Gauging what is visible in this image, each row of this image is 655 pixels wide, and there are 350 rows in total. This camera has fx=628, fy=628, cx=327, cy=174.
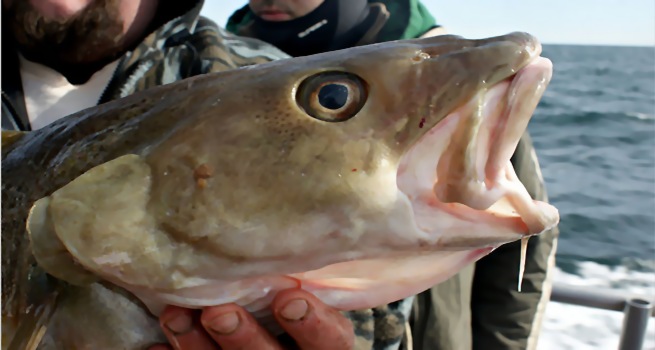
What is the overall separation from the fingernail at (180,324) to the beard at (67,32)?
1.02 meters

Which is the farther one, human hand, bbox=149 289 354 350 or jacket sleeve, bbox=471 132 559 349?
jacket sleeve, bbox=471 132 559 349

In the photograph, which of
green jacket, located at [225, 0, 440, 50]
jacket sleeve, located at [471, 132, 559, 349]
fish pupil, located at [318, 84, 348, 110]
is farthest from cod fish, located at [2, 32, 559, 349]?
green jacket, located at [225, 0, 440, 50]

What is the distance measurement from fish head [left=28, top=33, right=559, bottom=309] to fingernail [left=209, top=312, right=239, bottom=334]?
27mm

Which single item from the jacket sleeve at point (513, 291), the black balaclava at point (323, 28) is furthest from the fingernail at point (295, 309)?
the black balaclava at point (323, 28)

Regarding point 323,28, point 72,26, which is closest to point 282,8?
point 323,28

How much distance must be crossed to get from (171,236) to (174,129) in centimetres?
17

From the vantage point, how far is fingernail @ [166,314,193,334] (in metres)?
0.99

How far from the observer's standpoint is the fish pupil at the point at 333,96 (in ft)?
3.11

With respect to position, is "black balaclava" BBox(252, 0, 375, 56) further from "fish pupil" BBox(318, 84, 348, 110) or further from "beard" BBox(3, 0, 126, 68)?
"fish pupil" BBox(318, 84, 348, 110)

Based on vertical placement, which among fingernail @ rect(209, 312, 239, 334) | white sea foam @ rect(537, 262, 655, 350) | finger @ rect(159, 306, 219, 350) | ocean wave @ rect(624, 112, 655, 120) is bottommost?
ocean wave @ rect(624, 112, 655, 120)

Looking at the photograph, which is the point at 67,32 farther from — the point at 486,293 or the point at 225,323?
the point at 486,293

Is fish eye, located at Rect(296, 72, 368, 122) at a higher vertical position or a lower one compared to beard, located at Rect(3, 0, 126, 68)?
higher

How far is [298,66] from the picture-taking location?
1.01 m

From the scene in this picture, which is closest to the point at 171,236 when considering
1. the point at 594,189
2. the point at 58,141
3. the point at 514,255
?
the point at 58,141
